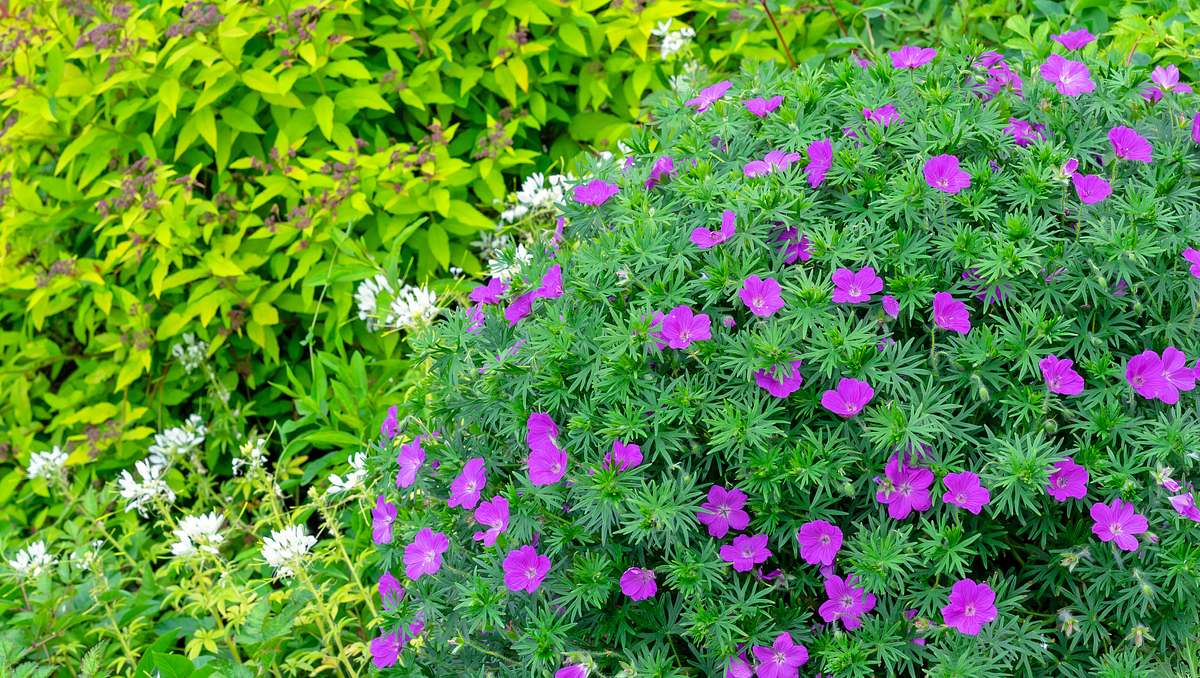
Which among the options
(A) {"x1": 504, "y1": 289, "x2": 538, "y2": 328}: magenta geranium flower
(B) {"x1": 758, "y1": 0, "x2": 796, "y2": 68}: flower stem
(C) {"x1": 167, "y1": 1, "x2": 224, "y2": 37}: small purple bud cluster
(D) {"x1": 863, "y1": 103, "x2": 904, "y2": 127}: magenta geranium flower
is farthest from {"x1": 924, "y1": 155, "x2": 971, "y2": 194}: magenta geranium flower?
(C) {"x1": 167, "y1": 1, "x2": 224, "y2": 37}: small purple bud cluster

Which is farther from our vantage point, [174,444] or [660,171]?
[174,444]

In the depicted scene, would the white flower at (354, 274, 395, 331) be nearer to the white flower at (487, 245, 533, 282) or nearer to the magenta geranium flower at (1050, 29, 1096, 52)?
the white flower at (487, 245, 533, 282)

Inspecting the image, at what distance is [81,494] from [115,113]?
46.0 inches

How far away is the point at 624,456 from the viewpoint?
172 cm

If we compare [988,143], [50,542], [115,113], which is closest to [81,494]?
[50,542]

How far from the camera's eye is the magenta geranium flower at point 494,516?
1826 millimetres

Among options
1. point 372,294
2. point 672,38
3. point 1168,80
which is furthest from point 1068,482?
point 672,38

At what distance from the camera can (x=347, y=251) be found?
3209mm

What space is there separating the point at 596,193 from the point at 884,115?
534 mm

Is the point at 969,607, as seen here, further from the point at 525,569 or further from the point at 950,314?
the point at 525,569

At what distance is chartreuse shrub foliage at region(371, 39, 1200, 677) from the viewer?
5.49 ft

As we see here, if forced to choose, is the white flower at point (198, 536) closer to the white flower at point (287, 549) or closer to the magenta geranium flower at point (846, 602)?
the white flower at point (287, 549)

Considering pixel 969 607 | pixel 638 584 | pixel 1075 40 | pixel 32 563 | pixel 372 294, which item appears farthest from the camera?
pixel 372 294

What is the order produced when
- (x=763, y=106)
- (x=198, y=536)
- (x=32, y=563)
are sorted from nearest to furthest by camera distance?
1. (x=763, y=106)
2. (x=198, y=536)
3. (x=32, y=563)
